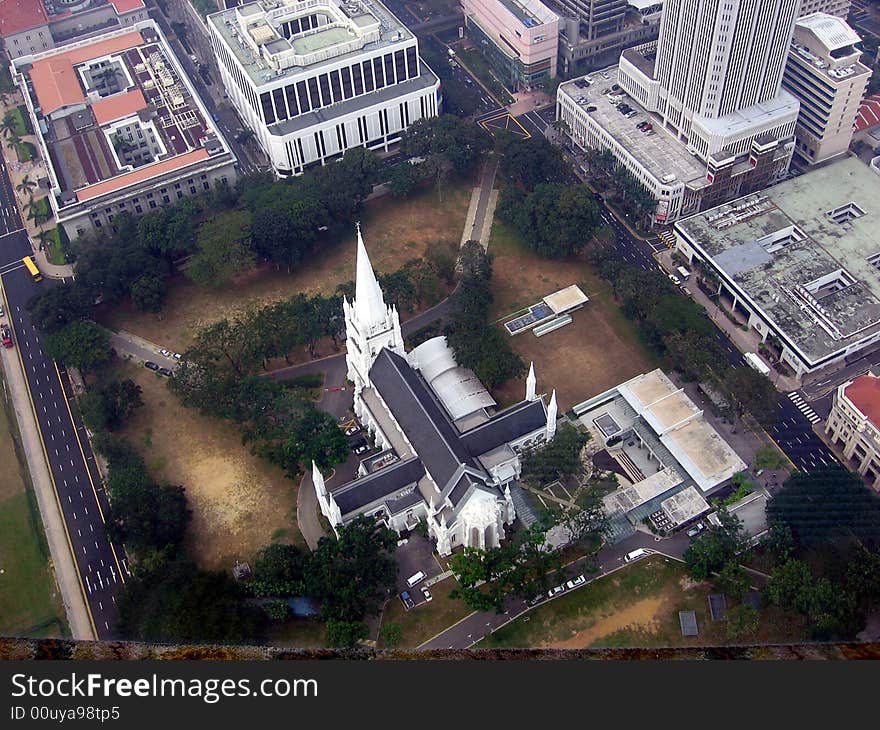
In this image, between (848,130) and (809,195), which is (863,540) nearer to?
Result: (809,195)

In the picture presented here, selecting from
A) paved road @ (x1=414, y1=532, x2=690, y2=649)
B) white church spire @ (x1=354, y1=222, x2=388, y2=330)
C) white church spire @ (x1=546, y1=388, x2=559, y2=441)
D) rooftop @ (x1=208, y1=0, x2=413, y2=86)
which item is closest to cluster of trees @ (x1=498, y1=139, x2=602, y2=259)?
rooftop @ (x1=208, y1=0, x2=413, y2=86)

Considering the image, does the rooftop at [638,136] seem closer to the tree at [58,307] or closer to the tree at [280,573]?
the tree at [280,573]

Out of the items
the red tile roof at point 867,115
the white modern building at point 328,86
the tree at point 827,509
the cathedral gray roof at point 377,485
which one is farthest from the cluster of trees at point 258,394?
the red tile roof at point 867,115

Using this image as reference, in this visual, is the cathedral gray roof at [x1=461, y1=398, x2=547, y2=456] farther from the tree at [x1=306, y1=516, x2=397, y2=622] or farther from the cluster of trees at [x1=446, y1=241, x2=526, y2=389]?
the tree at [x1=306, y1=516, x2=397, y2=622]

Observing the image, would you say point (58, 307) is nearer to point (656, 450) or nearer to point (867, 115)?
point (656, 450)

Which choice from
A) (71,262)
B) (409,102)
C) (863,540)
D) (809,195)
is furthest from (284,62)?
(863,540)

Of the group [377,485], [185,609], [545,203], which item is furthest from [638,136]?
[185,609]
